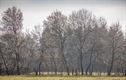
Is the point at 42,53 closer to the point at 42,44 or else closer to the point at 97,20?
the point at 42,44

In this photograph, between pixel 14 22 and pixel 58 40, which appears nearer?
pixel 14 22

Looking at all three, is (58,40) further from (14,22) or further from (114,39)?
(114,39)

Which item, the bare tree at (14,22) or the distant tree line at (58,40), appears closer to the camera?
the bare tree at (14,22)

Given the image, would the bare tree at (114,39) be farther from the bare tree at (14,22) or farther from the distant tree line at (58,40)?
the bare tree at (14,22)

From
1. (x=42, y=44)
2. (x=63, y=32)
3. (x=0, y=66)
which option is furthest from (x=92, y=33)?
(x=0, y=66)

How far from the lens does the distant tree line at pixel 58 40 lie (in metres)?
64.6

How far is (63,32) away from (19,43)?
398 inches

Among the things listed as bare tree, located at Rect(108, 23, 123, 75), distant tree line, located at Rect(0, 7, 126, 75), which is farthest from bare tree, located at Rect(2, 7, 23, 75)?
bare tree, located at Rect(108, 23, 123, 75)

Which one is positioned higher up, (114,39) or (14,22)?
(14,22)

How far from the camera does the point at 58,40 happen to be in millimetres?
66375

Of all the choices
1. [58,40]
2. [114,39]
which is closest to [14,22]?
[58,40]

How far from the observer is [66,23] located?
66.0 m

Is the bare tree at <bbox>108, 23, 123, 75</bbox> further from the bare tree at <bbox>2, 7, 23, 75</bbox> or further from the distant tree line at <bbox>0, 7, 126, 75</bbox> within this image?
the bare tree at <bbox>2, 7, 23, 75</bbox>

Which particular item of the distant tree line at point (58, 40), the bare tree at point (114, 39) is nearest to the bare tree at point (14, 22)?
the distant tree line at point (58, 40)
